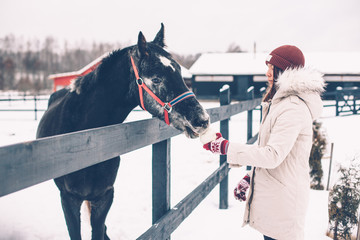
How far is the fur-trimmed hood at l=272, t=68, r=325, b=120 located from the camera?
1.60 meters

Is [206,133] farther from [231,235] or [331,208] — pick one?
[331,208]

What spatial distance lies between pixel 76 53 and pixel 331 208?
9550 cm

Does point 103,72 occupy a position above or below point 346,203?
above

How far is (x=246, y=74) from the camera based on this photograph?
94.5 ft

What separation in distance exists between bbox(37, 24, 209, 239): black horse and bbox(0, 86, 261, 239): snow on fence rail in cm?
21

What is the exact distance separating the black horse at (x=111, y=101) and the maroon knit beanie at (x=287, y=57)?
22.8 inches

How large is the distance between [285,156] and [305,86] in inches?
16.4

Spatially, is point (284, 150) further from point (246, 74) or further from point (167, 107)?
point (246, 74)

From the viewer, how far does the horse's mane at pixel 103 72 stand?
2.22 metres

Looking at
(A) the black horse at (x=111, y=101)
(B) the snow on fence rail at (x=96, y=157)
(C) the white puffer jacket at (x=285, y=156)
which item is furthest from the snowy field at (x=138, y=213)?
(C) the white puffer jacket at (x=285, y=156)

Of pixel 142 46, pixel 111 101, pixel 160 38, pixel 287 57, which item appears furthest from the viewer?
pixel 160 38

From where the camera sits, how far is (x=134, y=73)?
6.81 ft

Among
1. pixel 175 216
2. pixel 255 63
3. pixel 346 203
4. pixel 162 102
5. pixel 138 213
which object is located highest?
pixel 255 63

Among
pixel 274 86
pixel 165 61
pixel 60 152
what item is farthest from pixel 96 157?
pixel 274 86
